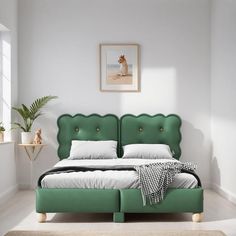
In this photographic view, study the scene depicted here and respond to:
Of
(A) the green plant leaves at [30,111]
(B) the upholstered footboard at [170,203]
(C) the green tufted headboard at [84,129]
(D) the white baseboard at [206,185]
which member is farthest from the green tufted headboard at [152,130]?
(B) the upholstered footboard at [170,203]

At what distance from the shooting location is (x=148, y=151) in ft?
18.3

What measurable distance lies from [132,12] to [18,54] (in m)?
1.71

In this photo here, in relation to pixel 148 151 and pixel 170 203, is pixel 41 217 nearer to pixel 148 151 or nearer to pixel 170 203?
pixel 170 203

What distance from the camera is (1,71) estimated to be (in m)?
5.86

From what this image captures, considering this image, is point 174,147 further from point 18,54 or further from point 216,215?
point 18,54

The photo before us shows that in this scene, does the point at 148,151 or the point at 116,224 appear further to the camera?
the point at 148,151

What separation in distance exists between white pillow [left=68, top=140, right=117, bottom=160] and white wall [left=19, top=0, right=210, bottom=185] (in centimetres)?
61

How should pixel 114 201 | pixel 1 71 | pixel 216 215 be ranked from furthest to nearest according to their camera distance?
pixel 1 71 < pixel 216 215 < pixel 114 201

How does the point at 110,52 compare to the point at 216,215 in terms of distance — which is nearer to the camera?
the point at 216,215

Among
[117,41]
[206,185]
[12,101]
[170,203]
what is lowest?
[206,185]

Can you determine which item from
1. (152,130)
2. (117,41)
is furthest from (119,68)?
(152,130)

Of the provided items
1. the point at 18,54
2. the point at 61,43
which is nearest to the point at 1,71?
the point at 18,54

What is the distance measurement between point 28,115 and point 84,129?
779mm

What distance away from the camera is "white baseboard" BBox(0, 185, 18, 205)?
17.1ft
